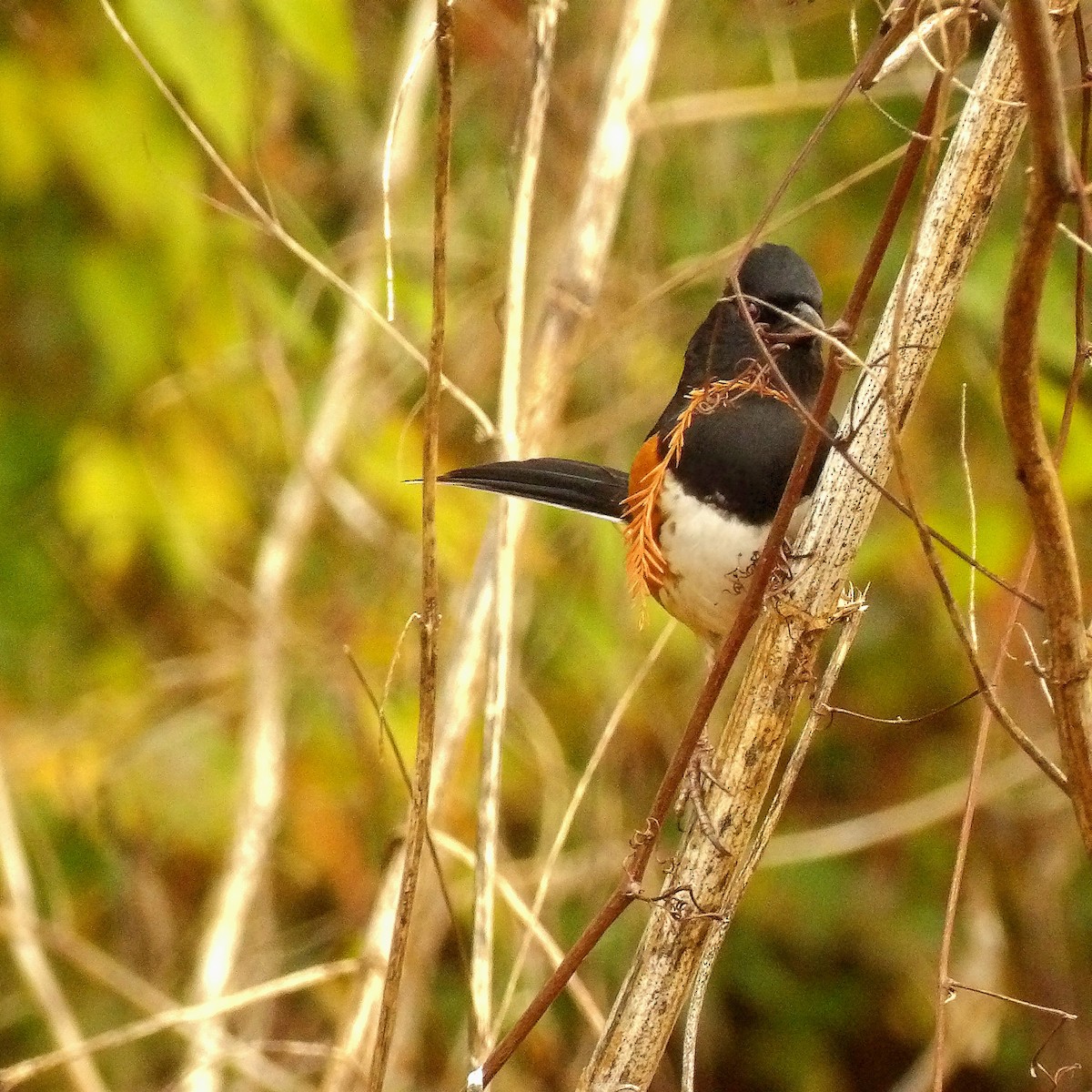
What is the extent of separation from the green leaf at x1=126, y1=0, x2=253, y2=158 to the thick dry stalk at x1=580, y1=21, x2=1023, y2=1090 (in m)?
0.98

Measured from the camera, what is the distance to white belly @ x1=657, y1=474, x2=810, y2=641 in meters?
1.70

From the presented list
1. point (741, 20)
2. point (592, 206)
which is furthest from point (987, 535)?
point (741, 20)

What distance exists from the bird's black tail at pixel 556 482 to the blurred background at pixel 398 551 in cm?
30

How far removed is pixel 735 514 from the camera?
1711 mm

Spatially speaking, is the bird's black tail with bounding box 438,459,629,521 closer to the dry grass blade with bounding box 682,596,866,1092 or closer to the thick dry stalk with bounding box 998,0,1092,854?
the dry grass blade with bounding box 682,596,866,1092

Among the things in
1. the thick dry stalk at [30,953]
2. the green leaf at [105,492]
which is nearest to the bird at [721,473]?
the green leaf at [105,492]

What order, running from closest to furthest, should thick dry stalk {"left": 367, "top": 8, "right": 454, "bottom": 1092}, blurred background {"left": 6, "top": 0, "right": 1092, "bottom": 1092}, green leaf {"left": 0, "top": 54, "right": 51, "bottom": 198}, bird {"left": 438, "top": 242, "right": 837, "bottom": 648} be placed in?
thick dry stalk {"left": 367, "top": 8, "right": 454, "bottom": 1092}, bird {"left": 438, "top": 242, "right": 837, "bottom": 648}, green leaf {"left": 0, "top": 54, "right": 51, "bottom": 198}, blurred background {"left": 6, "top": 0, "right": 1092, "bottom": 1092}

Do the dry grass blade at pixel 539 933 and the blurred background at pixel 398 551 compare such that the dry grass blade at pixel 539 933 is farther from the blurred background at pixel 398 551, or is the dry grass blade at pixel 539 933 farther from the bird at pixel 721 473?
the blurred background at pixel 398 551

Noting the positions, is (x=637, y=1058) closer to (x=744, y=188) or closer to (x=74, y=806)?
(x=74, y=806)

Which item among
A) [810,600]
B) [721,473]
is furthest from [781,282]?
[810,600]

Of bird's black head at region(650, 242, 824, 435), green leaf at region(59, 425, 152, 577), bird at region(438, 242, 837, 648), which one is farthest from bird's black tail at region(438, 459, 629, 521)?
green leaf at region(59, 425, 152, 577)

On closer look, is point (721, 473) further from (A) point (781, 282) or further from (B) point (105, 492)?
(B) point (105, 492)

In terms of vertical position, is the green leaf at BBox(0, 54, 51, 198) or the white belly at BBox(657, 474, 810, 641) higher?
the green leaf at BBox(0, 54, 51, 198)

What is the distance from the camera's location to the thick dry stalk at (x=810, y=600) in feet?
3.40
